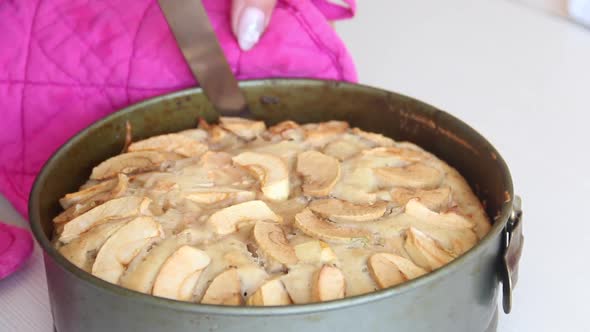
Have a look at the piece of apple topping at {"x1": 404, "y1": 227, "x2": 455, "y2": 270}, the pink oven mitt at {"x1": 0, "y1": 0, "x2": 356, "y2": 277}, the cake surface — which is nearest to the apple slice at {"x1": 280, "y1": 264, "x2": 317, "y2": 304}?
the cake surface

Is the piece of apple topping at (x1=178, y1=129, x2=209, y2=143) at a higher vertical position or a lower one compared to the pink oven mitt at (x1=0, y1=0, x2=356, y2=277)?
lower

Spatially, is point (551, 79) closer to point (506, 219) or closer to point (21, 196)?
point (506, 219)

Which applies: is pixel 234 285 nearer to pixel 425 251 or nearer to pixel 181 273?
pixel 181 273

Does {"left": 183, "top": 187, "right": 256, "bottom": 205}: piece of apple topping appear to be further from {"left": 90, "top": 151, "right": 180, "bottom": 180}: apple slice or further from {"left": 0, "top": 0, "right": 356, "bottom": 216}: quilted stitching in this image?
{"left": 0, "top": 0, "right": 356, "bottom": 216}: quilted stitching

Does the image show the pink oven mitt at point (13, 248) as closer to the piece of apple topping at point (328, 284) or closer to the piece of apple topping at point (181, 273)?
the piece of apple topping at point (181, 273)

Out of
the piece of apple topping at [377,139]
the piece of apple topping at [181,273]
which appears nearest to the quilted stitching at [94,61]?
the piece of apple topping at [377,139]

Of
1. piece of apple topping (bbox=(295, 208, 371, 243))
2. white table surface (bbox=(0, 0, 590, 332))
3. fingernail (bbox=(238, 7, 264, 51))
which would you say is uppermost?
fingernail (bbox=(238, 7, 264, 51))

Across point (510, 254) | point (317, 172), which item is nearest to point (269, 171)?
point (317, 172)
